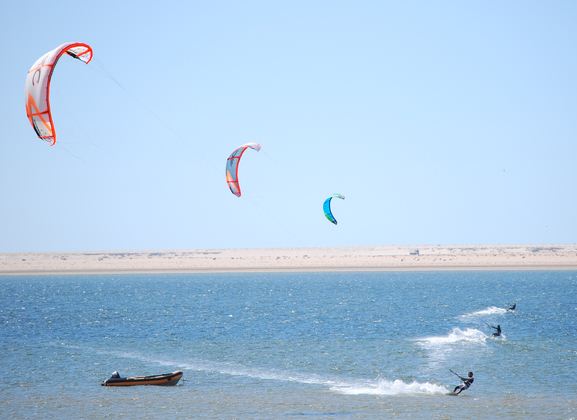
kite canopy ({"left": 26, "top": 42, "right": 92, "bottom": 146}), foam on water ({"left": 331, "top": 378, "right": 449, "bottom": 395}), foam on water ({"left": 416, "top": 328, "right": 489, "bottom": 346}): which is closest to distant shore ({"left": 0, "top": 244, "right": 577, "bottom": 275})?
foam on water ({"left": 416, "top": 328, "right": 489, "bottom": 346})

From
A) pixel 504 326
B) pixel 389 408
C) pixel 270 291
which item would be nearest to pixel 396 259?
pixel 270 291

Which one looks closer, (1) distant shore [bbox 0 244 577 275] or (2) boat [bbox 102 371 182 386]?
(2) boat [bbox 102 371 182 386]

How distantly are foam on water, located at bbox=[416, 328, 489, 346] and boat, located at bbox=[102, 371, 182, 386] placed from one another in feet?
50.8

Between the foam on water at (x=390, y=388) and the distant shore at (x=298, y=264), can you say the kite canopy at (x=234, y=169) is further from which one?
the distant shore at (x=298, y=264)

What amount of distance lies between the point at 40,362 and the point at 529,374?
21.1m

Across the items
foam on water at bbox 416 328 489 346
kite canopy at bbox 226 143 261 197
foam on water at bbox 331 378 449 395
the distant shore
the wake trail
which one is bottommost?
foam on water at bbox 331 378 449 395

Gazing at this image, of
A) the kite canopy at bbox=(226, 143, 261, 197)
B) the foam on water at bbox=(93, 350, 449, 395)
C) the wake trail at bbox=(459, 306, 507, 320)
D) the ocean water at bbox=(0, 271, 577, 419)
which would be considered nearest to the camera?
the ocean water at bbox=(0, 271, 577, 419)

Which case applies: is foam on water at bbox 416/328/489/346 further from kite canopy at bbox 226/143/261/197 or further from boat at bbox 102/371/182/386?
boat at bbox 102/371/182/386

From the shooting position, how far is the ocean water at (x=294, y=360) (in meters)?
26.4

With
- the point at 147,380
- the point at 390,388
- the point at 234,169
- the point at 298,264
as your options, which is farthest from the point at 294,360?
the point at 298,264

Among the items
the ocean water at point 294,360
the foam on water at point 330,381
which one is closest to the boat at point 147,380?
the ocean water at point 294,360

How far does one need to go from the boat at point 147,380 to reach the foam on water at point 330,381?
2914 mm

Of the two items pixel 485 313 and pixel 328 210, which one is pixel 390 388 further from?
pixel 485 313

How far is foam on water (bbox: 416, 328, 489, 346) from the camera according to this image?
41.1 meters
